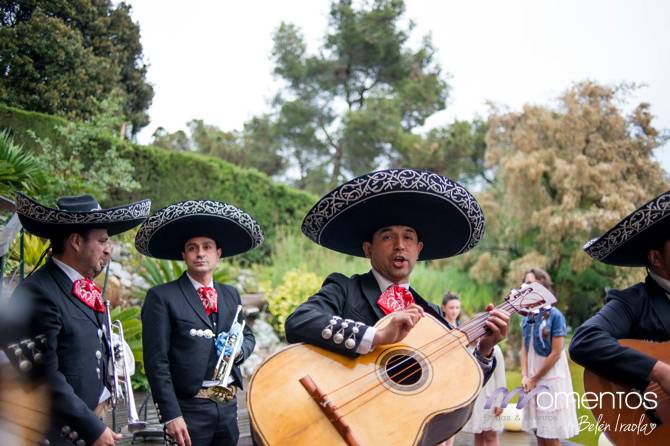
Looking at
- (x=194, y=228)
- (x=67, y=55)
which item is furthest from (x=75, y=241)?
(x=67, y=55)

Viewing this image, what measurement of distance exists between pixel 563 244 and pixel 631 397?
14632mm

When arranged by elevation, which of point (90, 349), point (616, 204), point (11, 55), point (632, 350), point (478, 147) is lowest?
point (632, 350)

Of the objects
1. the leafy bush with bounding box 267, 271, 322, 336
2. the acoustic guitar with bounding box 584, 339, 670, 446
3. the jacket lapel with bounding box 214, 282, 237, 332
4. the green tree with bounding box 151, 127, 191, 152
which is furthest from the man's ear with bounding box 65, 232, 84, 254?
the green tree with bounding box 151, 127, 191, 152

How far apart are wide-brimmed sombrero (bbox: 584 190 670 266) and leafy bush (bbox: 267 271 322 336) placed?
26.2 ft

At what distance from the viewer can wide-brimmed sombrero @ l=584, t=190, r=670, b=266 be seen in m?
2.96

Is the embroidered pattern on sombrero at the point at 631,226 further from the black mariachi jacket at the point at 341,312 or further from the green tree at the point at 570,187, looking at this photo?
the green tree at the point at 570,187

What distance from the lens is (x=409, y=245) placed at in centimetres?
308

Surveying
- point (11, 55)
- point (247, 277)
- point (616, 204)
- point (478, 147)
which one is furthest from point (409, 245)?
point (478, 147)

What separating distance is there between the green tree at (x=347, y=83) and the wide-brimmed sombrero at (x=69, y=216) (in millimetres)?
22182

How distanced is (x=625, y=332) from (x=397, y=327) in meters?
1.28

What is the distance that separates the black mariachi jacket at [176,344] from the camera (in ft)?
11.2

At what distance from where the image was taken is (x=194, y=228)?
4027 mm

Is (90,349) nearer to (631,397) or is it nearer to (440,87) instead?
(631,397)

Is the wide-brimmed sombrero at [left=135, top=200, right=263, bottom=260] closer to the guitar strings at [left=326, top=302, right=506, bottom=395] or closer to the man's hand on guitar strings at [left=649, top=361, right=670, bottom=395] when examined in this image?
the guitar strings at [left=326, top=302, right=506, bottom=395]
